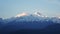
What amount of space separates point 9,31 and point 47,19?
86 cm

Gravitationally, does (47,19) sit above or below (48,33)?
above

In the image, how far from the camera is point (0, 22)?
10.5 ft

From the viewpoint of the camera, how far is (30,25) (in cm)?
329

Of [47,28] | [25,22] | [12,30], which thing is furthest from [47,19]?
[12,30]

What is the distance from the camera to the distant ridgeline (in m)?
3.26

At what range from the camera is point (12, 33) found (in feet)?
10.9

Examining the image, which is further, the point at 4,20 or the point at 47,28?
the point at 47,28

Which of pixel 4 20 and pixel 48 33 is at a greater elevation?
pixel 4 20

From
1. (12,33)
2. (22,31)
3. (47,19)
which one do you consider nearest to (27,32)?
(22,31)

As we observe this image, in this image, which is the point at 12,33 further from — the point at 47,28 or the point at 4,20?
the point at 47,28

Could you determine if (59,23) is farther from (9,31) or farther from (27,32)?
(9,31)

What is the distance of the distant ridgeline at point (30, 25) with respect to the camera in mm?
3256

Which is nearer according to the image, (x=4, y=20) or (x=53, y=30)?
(x=4, y=20)

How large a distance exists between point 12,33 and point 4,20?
0.36m
